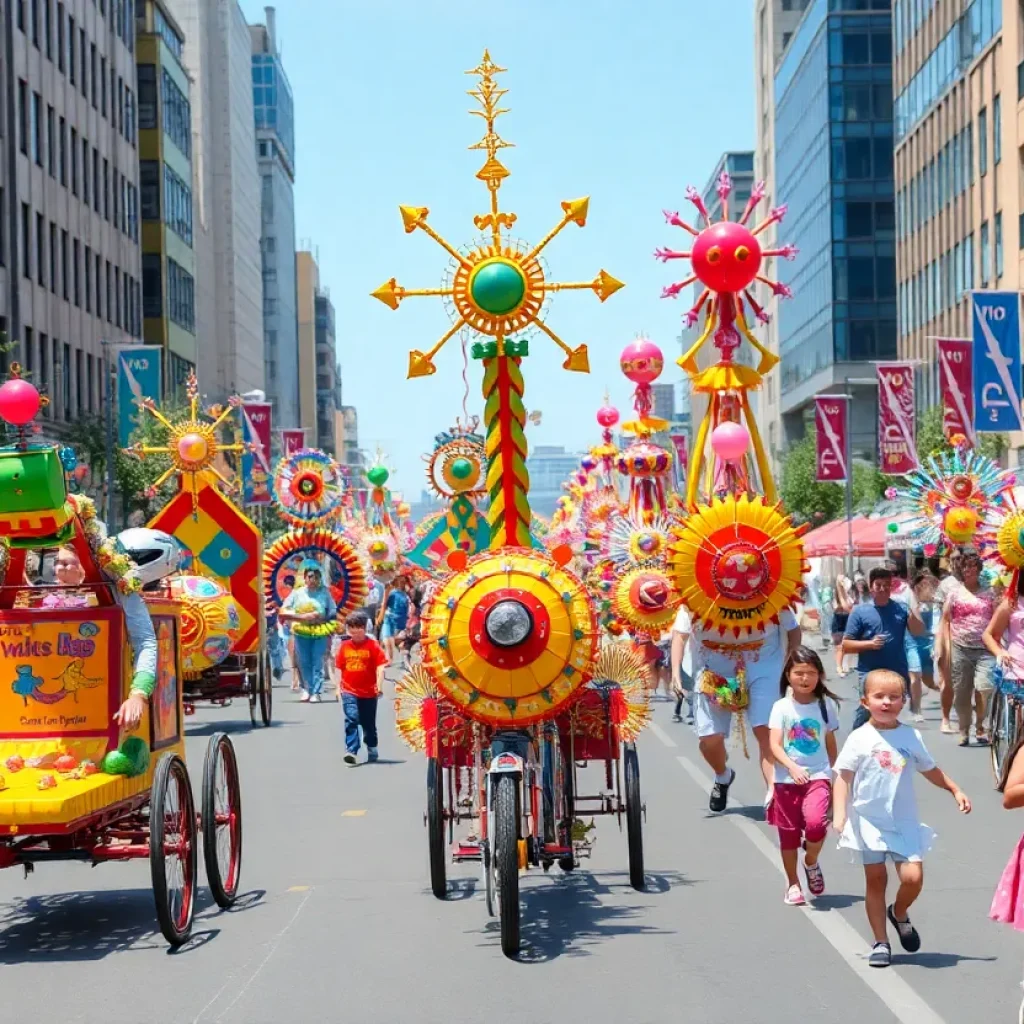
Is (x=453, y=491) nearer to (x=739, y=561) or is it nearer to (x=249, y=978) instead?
(x=739, y=561)

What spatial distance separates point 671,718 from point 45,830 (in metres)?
14.8

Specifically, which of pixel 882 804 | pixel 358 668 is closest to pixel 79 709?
pixel 882 804

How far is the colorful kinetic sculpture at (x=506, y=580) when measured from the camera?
9.59 m

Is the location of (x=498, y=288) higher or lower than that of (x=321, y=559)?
higher

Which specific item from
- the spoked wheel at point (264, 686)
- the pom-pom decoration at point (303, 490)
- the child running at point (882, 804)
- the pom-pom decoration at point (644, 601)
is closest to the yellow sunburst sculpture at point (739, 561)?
the child running at point (882, 804)

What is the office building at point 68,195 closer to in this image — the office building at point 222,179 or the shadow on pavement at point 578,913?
the office building at point 222,179

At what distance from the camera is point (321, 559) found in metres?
29.2

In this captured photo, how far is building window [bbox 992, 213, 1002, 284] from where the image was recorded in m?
51.4

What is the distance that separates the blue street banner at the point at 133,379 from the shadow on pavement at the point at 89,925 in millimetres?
30212

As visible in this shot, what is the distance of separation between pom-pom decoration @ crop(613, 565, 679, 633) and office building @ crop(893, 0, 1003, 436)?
21.5 metres

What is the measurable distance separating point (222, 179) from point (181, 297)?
28.1 m

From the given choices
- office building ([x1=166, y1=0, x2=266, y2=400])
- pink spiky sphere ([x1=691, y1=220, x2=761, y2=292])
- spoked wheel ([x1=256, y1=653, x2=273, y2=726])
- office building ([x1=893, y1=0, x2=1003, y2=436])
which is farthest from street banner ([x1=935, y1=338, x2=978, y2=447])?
office building ([x1=166, y1=0, x2=266, y2=400])

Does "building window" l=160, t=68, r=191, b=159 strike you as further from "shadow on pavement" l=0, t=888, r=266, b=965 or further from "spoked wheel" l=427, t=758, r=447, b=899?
"spoked wheel" l=427, t=758, r=447, b=899

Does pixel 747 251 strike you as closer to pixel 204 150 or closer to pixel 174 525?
pixel 174 525
